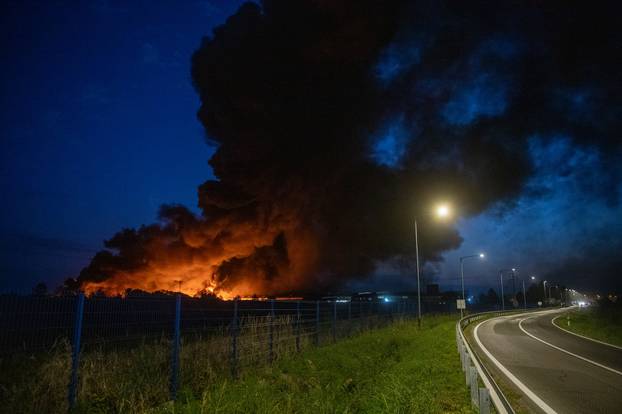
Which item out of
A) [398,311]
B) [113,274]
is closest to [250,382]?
[398,311]

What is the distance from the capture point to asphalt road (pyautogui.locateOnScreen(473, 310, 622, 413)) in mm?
7893

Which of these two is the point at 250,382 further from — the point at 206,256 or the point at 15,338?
the point at 206,256

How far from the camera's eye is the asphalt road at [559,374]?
7.89 metres

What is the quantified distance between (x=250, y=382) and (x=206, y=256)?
34.5 metres

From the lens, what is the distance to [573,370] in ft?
38.4

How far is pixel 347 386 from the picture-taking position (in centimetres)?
967

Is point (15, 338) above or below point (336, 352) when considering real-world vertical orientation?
above

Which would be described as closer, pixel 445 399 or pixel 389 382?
pixel 445 399

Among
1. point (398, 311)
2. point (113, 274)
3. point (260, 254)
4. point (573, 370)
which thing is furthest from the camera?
point (260, 254)

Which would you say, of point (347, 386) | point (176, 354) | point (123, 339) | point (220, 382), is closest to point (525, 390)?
point (347, 386)

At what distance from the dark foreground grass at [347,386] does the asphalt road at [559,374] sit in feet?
4.48

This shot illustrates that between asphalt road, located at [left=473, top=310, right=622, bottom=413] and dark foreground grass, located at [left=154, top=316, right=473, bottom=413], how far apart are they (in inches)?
53.7

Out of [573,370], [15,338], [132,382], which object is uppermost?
[15,338]

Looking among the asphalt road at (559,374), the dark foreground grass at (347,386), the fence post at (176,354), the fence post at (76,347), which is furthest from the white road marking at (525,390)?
the fence post at (76,347)
